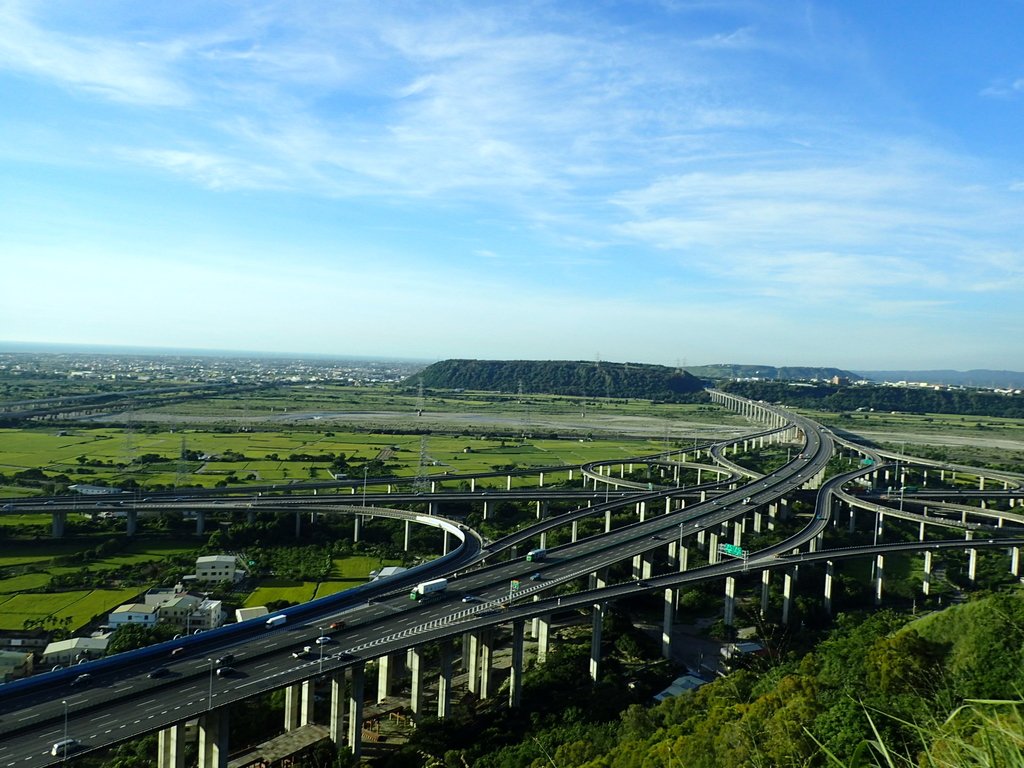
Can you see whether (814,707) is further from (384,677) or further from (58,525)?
(58,525)

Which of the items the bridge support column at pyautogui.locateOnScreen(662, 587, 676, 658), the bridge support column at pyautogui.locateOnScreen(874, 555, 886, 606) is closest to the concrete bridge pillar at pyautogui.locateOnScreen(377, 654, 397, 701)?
the bridge support column at pyautogui.locateOnScreen(662, 587, 676, 658)

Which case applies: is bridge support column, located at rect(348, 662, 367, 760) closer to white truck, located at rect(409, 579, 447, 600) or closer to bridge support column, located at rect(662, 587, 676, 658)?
white truck, located at rect(409, 579, 447, 600)

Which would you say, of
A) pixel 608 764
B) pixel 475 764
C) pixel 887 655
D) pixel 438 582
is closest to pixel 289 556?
pixel 438 582

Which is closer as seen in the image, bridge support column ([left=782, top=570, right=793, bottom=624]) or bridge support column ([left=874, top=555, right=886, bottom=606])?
bridge support column ([left=782, top=570, right=793, bottom=624])

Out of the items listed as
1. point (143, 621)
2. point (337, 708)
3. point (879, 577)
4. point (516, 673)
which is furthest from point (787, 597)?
point (143, 621)

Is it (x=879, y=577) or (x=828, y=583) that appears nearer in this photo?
(x=828, y=583)

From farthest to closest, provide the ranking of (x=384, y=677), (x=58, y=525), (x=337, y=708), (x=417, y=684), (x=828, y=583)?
(x=58, y=525), (x=828, y=583), (x=384, y=677), (x=417, y=684), (x=337, y=708)
